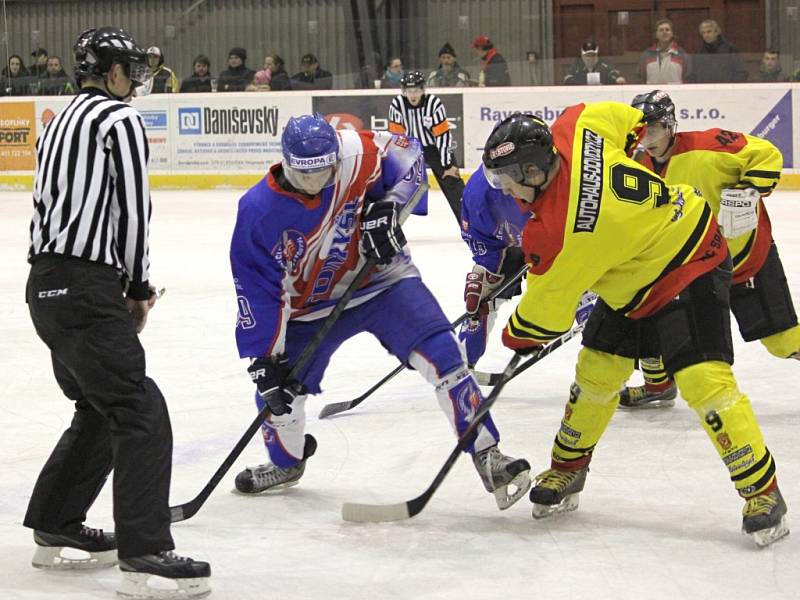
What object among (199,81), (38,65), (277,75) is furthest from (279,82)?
(38,65)

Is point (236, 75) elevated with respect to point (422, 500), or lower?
elevated

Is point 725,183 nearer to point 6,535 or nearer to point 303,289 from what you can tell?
point 303,289

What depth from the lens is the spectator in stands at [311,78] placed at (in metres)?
12.2

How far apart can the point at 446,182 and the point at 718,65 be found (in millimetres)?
3708

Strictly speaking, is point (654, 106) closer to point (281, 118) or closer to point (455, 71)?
point (455, 71)

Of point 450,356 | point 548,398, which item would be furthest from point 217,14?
point 450,356

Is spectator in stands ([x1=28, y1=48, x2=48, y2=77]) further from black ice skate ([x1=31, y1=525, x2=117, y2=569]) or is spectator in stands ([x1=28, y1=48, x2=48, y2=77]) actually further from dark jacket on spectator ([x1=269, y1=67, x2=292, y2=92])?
black ice skate ([x1=31, y1=525, x2=117, y2=569])

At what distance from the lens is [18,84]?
509 inches

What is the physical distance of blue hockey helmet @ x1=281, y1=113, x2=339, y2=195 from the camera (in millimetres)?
3197

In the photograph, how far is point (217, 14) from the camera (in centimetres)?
1326

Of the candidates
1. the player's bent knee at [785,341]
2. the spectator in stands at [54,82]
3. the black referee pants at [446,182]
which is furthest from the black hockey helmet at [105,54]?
the spectator in stands at [54,82]

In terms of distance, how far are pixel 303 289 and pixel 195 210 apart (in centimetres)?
738

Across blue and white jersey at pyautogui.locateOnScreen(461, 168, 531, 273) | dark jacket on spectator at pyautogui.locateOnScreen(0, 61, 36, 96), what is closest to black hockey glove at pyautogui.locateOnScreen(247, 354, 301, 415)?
blue and white jersey at pyautogui.locateOnScreen(461, 168, 531, 273)

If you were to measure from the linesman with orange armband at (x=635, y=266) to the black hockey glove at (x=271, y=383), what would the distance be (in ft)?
2.13
